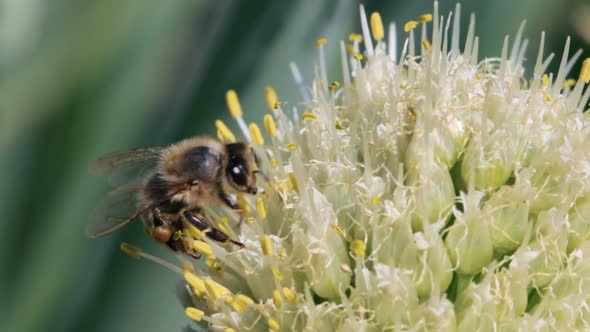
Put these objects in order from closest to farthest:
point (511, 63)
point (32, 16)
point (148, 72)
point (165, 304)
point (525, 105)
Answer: point (525, 105) → point (511, 63) → point (165, 304) → point (148, 72) → point (32, 16)

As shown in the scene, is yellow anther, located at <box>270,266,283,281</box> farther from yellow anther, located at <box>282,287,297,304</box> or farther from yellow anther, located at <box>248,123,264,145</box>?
yellow anther, located at <box>248,123,264,145</box>

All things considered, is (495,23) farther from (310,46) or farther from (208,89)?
(208,89)

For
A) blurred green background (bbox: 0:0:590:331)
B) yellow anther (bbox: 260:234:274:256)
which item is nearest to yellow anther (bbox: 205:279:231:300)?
yellow anther (bbox: 260:234:274:256)

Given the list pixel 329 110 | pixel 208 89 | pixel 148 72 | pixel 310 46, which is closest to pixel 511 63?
pixel 329 110

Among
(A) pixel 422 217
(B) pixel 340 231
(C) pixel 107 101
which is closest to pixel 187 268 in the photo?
(B) pixel 340 231

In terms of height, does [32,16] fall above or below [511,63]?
above
